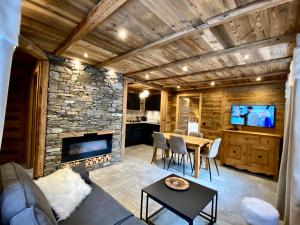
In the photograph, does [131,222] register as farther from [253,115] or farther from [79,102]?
[253,115]

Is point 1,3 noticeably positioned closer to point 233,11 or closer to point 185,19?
point 185,19

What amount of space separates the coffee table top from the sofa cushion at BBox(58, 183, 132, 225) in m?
0.44

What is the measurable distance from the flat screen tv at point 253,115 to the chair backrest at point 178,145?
2.14 metres

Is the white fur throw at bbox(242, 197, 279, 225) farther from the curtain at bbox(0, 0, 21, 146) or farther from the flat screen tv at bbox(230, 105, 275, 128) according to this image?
the flat screen tv at bbox(230, 105, 275, 128)

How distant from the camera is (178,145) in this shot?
363cm

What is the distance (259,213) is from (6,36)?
8.11 feet

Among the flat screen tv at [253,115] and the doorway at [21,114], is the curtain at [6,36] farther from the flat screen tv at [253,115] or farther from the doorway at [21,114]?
the flat screen tv at [253,115]

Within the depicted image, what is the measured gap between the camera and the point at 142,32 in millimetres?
2006

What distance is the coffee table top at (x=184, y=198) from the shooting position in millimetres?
1598

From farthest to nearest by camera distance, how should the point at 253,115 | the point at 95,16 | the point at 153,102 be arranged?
the point at 153,102 < the point at 253,115 < the point at 95,16

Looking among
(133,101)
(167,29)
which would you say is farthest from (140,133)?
(167,29)

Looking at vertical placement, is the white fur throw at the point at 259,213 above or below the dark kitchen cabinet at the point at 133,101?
below

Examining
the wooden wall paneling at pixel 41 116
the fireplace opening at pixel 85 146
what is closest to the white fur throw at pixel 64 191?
the wooden wall paneling at pixel 41 116

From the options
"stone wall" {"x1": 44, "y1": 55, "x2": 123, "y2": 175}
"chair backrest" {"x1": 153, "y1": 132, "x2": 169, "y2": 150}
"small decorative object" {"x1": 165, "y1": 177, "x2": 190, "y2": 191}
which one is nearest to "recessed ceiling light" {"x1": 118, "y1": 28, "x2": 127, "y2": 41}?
"stone wall" {"x1": 44, "y1": 55, "x2": 123, "y2": 175}
